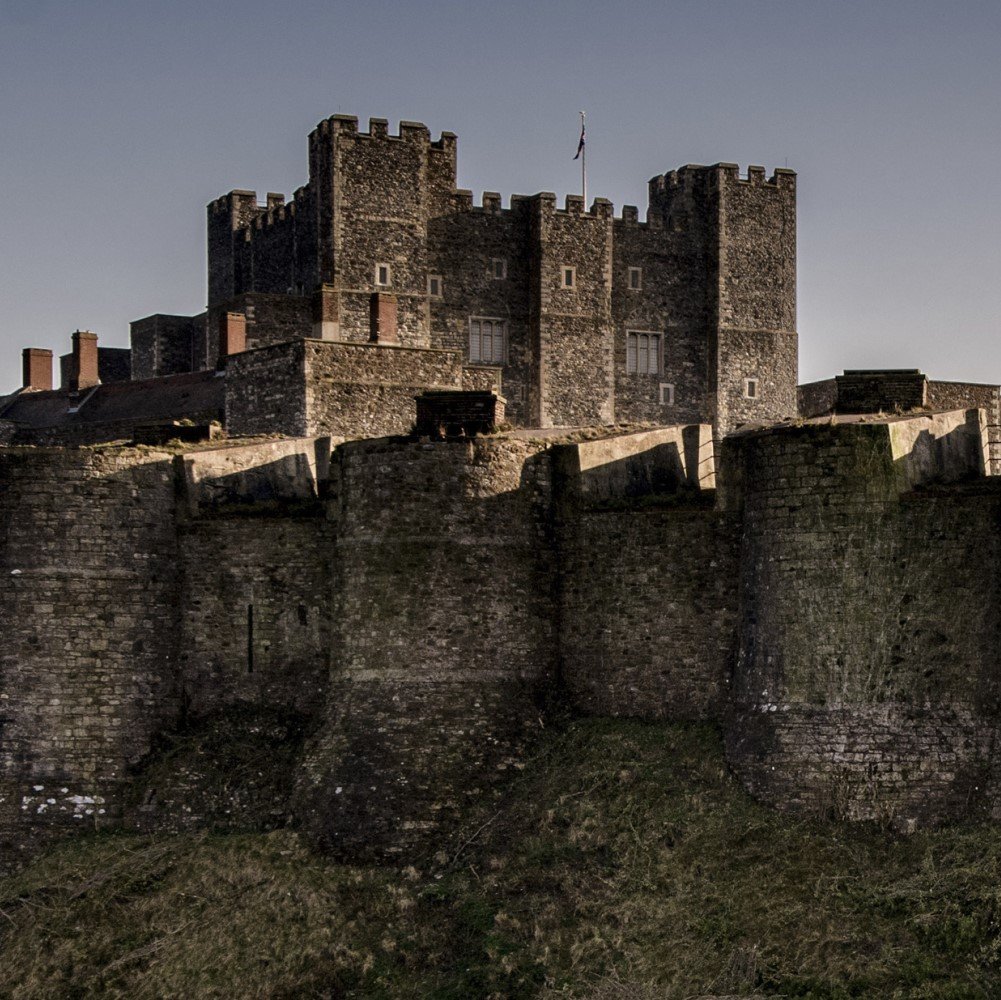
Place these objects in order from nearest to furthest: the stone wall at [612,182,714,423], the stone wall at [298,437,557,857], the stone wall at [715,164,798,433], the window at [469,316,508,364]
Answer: the stone wall at [298,437,557,857], the window at [469,316,508,364], the stone wall at [612,182,714,423], the stone wall at [715,164,798,433]

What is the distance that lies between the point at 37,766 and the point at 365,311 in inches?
1104

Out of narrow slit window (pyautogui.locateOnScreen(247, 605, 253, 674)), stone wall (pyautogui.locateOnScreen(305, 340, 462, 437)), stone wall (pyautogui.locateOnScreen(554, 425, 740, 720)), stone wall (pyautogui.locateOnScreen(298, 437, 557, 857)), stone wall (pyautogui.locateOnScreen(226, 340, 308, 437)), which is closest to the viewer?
stone wall (pyautogui.locateOnScreen(298, 437, 557, 857))

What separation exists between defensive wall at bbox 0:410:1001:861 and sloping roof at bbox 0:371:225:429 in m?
21.1

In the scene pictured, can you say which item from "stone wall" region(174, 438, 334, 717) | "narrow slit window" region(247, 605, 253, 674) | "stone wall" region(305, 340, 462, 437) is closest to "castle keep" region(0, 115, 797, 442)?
"stone wall" region(305, 340, 462, 437)

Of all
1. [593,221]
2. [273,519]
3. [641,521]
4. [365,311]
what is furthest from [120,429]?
[641,521]

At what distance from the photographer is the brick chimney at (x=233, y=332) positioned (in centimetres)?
5494

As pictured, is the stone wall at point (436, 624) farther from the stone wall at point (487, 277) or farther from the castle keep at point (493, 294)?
the stone wall at point (487, 277)

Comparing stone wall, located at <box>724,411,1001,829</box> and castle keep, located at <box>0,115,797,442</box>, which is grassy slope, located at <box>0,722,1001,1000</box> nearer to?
stone wall, located at <box>724,411,1001,829</box>

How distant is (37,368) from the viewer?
232 feet

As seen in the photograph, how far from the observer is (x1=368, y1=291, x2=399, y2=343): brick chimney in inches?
2063

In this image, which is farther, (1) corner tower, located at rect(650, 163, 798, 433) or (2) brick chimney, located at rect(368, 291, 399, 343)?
(1) corner tower, located at rect(650, 163, 798, 433)

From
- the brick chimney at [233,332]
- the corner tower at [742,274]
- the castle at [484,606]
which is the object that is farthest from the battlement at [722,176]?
the castle at [484,606]

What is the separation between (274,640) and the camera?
31.1 metres

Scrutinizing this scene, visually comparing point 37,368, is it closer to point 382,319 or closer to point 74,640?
point 382,319
